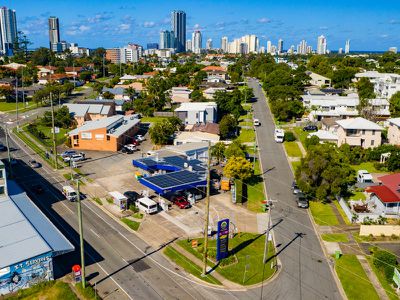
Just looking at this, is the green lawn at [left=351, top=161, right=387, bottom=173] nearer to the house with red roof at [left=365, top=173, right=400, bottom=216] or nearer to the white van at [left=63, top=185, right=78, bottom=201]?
the house with red roof at [left=365, top=173, right=400, bottom=216]

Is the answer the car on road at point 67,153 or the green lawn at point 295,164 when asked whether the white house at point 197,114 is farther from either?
the car on road at point 67,153

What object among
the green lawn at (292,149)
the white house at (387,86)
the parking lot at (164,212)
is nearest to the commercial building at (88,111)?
the parking lot at (164,212)

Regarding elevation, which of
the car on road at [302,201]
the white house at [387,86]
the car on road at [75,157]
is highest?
the white house at [387,86]

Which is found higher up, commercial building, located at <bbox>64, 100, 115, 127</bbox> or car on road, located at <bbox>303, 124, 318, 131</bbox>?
commercial building, located at <bbox>64, 100, 115, 127</bbox>

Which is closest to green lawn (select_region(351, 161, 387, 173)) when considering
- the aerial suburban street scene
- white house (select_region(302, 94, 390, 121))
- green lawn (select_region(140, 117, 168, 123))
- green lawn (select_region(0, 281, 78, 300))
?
the aerial suburban street scene

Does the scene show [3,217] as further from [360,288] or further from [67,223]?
[360,288]

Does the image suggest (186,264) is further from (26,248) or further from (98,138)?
(98,138)

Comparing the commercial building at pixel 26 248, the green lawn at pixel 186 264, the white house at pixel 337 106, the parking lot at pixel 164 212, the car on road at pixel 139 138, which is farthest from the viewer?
the white house at pixel 337 106
